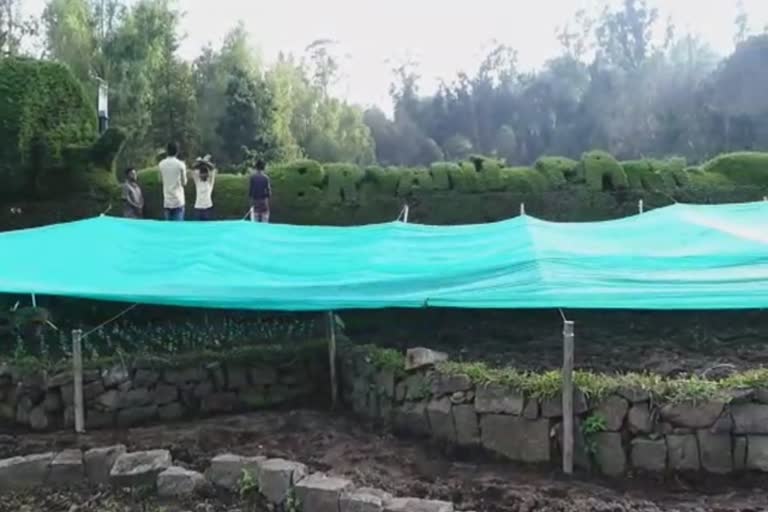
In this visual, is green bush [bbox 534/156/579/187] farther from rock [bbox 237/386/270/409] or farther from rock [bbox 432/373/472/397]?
rock [bbox 432/373/472/397]

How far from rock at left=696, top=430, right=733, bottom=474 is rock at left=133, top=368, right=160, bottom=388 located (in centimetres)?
346

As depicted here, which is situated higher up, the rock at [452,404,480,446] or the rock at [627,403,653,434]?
the rock at [627,403,653,434]

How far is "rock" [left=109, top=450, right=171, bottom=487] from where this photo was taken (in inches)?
152

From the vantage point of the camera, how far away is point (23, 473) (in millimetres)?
3965

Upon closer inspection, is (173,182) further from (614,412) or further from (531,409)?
(614,412)

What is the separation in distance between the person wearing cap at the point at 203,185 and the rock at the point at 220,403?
2.79m

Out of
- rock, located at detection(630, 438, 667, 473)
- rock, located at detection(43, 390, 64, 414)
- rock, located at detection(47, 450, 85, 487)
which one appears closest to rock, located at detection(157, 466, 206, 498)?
rock, located at detection(47, 450, 85, 487)

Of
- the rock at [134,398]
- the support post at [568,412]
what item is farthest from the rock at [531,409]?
the rock at [134,398]

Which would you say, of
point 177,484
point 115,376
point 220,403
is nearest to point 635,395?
point 177,484

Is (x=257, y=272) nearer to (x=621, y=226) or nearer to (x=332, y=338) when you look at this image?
(x=332, y=338)

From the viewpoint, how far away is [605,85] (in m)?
28.6

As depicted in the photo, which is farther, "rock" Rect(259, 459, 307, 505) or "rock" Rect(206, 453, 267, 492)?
"rock" Rect(206, 453, 267, 492)

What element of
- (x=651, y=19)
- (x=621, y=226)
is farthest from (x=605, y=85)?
(x=621, y=226)

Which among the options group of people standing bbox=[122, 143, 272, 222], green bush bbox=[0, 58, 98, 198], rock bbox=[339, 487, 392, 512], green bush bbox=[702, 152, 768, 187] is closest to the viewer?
rock bbox=[339, 487, 392, 512]
